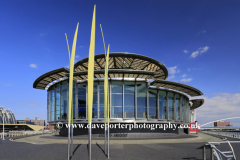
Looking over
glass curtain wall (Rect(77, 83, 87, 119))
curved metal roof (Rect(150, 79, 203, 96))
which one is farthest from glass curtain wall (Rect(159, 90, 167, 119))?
glass curtain wall (Rect(77, 83, 87, 119))

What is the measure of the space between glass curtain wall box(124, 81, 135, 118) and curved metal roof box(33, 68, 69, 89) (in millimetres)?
10096

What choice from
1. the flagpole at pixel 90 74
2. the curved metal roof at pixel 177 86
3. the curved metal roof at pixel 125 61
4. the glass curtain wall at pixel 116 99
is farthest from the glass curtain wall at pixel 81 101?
the flagpole at pixel 90 74

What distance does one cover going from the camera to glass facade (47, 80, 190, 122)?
93.2ft

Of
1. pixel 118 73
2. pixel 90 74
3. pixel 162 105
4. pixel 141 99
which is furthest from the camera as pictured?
pixel 162 105

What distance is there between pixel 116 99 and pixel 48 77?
13567 mm

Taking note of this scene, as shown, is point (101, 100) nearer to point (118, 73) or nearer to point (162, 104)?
point (118, 73)

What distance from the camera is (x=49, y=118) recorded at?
36.5 meters

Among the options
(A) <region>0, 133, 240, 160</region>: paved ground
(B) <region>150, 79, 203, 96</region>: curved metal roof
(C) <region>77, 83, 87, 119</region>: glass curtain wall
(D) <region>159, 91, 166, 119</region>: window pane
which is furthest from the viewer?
(D) <region>159, 91, 166, 119</region>: window pane

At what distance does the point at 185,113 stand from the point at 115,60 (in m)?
19.2

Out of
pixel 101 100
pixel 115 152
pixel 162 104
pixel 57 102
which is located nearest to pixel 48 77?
pixel 57 102

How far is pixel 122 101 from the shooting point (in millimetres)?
28562

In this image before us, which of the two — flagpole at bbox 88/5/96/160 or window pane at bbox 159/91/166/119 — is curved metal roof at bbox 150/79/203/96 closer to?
window pane at bbox 159/91/166/119

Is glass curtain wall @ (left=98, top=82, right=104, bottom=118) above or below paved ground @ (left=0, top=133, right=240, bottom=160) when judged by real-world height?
above

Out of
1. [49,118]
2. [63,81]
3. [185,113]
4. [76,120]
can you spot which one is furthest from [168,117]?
[49,118]
